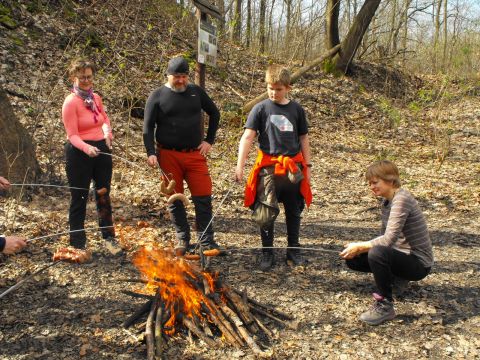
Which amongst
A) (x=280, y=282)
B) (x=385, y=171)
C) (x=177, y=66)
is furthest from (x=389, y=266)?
(x=177, y=66)

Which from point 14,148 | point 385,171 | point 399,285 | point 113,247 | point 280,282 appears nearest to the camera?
point 385,171

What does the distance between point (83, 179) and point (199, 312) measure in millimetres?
1933

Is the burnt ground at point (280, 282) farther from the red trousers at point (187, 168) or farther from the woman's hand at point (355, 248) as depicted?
the red trousers at point (187, 168)

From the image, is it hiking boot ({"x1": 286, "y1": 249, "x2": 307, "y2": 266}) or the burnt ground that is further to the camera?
hiking boot ({"x1": 286, "y1": 249, "x2": 307, "y2": 266})

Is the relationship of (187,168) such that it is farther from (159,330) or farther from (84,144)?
(159,330)

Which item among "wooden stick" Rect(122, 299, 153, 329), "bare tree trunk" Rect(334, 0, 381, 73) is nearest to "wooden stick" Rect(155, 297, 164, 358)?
"wooden stick" Rect(122, 299, 153, 329)

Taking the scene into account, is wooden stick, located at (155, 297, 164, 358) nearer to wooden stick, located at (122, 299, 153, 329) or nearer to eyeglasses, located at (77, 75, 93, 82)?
wooden stick, located at (122, 299, 153, 329)

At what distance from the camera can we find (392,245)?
11.0ft

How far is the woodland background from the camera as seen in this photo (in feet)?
10.3

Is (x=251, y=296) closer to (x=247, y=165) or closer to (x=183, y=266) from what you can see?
(x=183, y=266)

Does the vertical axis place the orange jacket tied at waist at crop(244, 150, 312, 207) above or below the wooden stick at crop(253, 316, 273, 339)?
above

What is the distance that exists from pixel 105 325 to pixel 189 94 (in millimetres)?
2272

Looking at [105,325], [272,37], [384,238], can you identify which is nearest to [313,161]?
[384,238]

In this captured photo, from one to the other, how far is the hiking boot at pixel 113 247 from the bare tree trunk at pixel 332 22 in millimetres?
12258
